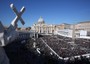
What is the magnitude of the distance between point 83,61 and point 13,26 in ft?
28.1

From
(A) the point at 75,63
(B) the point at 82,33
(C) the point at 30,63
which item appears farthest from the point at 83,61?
(B) the point at 82,33

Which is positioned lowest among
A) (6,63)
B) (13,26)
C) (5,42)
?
(6,63)

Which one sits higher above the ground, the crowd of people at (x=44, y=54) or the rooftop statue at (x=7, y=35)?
the rooftop statue at (x=7, y=35)

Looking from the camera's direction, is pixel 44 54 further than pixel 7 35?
Yes

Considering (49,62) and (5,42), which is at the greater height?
(5,42)

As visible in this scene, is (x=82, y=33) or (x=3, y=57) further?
(x=82, y=33)

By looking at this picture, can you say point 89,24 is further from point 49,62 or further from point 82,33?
point 49,62

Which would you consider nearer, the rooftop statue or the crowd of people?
the rooftop statue

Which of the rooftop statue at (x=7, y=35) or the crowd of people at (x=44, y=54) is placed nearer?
the rooftop statue at (x=7, y=35)

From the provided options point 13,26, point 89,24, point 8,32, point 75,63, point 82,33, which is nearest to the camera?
point 8,32

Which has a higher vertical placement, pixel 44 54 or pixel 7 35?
pixel 7 35

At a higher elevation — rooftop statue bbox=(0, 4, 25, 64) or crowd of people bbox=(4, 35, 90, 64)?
rooftop statue bbox=(0, 4, 25, 64)

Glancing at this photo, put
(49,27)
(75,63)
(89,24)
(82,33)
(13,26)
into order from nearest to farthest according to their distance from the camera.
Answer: (13,26), (75,63), (82,33), (89,24), (49,27)

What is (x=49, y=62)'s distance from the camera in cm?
1063
